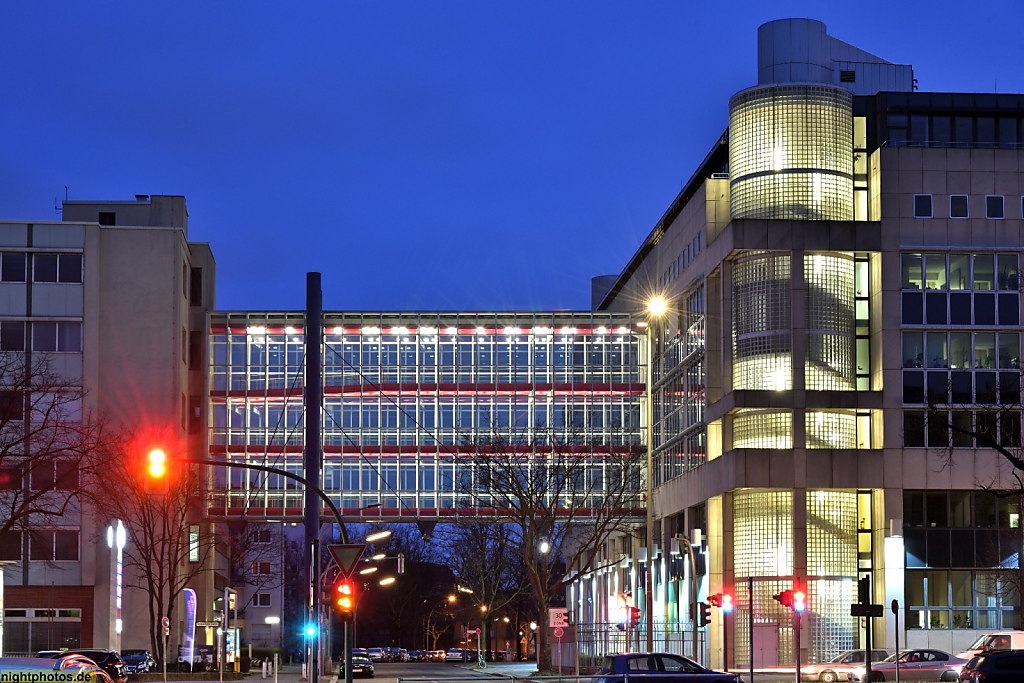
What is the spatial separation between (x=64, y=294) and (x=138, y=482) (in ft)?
62.0

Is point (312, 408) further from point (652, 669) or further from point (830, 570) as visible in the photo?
point (652, 669)

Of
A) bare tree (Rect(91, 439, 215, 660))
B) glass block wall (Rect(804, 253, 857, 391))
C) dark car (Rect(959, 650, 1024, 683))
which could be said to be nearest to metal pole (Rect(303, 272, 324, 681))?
bare tree (Rect(91, 439, 215, 660))

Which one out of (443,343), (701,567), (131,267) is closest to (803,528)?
(701,567)

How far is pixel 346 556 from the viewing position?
1331 inches

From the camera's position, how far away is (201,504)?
96.3m

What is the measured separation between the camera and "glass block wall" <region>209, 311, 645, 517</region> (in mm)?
97562

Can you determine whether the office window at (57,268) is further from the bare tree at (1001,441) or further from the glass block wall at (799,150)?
the bare tree at (1001,441)

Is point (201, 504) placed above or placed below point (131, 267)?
below

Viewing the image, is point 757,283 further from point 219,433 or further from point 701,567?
point 219,433

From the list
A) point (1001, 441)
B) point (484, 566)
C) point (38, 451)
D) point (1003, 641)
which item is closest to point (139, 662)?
point (38, 451)

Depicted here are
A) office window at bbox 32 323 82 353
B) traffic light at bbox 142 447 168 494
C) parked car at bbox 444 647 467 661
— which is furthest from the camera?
parked car at bbox 444 647 467 661

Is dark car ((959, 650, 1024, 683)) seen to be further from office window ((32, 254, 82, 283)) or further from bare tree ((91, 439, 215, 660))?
office window ((32, 254, 82, 283))

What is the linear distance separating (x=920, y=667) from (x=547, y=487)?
21.9 metres

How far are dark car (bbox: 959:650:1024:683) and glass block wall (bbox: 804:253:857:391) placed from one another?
120 ft
